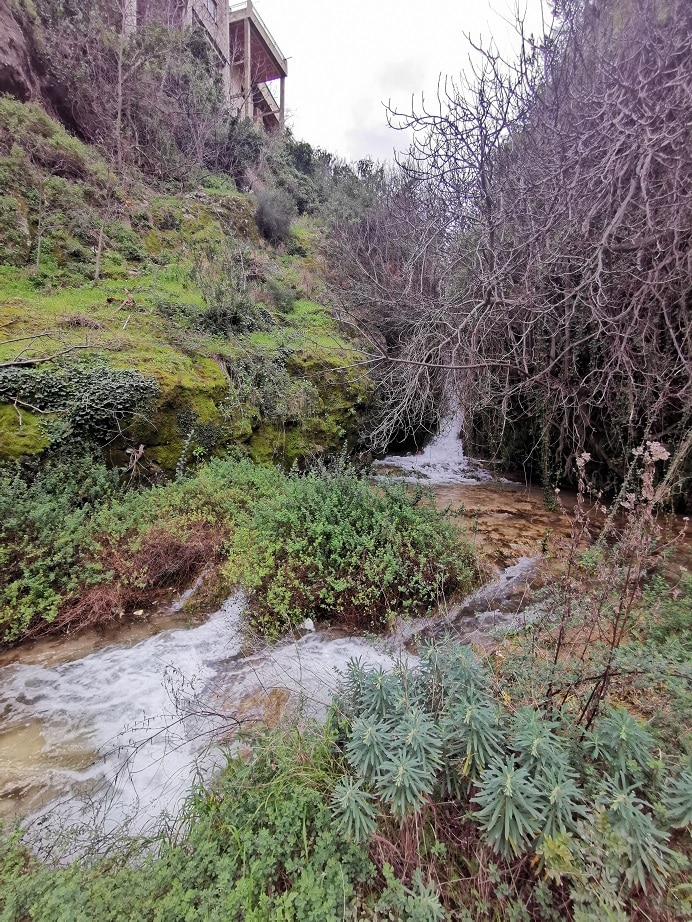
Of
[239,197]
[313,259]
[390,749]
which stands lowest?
[390,749]

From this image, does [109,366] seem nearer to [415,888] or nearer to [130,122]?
[415,888]

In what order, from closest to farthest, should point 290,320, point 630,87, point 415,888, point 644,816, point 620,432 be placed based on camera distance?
point 644,816 → point 415,888 → point 630,87 → point 620,432 → point 290,320

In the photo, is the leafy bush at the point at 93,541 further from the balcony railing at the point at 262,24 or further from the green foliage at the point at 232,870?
the balcony railing at the point at 262,24

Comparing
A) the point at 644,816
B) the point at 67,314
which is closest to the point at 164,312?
the point at 67,314

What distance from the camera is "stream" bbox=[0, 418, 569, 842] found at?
2.58m

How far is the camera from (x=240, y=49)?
68.0 feet

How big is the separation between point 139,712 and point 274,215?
53.8 feet

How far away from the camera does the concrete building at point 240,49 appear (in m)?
14.8

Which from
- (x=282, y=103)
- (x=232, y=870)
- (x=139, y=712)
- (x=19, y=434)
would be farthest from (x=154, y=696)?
(x=282, y=103)

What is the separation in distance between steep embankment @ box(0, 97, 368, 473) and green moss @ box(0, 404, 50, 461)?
0.05 ft

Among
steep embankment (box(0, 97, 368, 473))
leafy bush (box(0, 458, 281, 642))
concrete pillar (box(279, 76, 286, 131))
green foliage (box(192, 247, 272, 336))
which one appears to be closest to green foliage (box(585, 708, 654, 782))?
leafy bush (box(0, 458, 281, 642))

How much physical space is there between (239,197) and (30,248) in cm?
842

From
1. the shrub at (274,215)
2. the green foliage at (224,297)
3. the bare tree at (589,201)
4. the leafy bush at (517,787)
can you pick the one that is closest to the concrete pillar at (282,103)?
the shrub at (274,215)

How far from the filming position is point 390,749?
1839 millimetres
